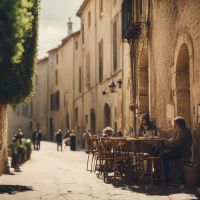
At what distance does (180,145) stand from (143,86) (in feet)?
24.0

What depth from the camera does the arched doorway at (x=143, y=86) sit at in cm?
1764

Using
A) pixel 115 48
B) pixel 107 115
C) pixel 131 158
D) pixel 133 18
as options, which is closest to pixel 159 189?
pixel 131 158

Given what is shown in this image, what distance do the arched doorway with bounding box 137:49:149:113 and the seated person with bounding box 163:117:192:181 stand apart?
22.2ft

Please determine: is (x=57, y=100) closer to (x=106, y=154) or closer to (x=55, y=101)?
(x=55, y=101)

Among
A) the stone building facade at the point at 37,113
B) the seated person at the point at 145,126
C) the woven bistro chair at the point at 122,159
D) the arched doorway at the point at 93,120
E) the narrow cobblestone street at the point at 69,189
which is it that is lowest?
the narrow cobblestone street at the point at 69,189

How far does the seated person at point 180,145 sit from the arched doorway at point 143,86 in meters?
6.77

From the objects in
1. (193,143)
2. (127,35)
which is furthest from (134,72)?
(193,143)

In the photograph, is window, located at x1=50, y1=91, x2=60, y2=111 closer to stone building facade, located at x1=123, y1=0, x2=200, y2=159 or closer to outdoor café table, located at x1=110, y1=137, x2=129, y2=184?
stone building facade, located at x1=123, y1=0, x2=200, y2=159

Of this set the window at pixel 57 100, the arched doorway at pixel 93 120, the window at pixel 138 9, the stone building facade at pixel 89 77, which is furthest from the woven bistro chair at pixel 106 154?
the window at pixel 57 100

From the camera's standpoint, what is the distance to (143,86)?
17812 mm

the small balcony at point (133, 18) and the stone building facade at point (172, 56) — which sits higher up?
the small balcony at point (133, 18)

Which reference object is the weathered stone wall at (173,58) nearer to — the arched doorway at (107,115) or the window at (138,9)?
the window at (138,9)

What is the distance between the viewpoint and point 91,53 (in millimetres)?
32812

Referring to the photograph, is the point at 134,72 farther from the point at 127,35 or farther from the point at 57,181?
the point at 57,181
